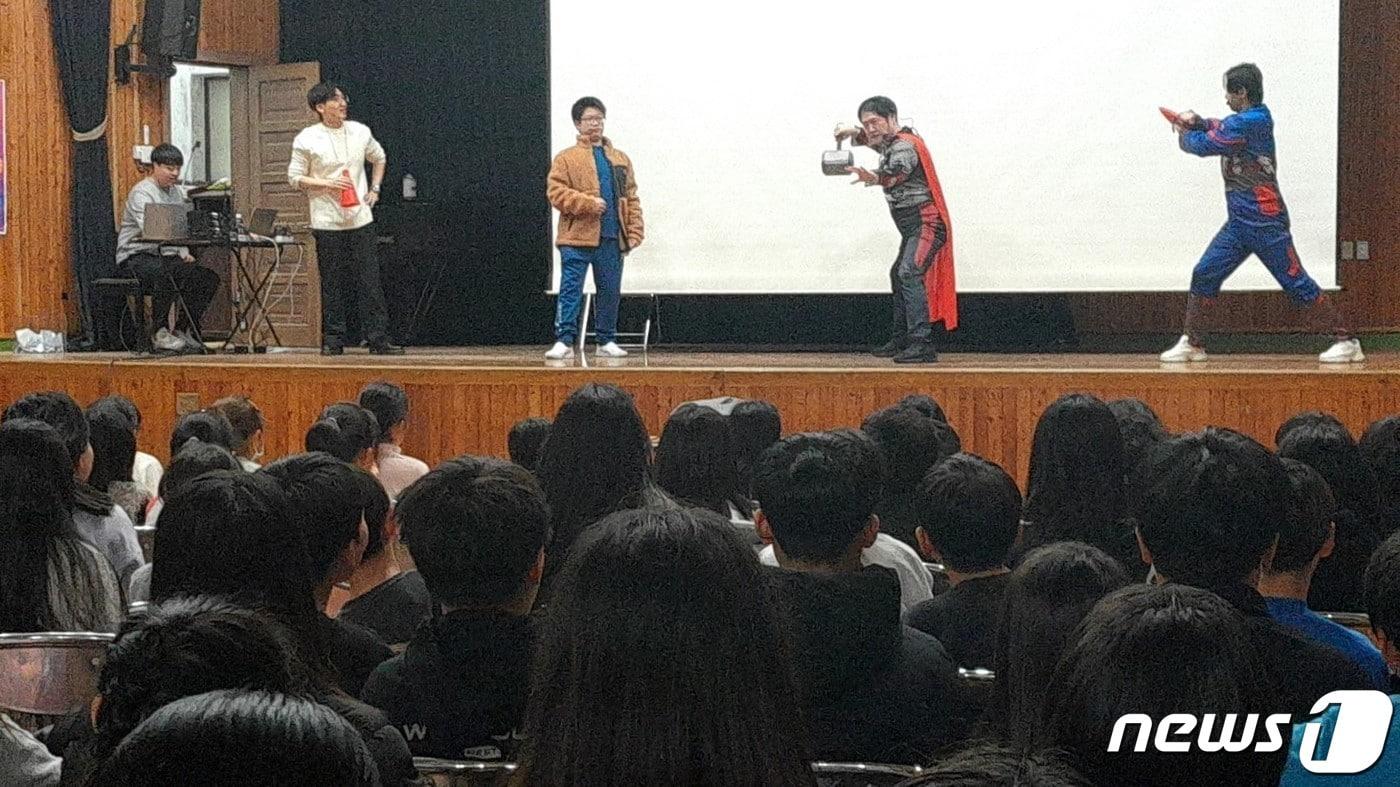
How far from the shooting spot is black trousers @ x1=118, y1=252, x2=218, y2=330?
9.37 metres

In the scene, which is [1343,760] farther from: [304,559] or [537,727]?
[304,559]

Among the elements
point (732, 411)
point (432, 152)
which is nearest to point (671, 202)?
point (432, 152)

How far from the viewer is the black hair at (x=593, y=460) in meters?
3.42

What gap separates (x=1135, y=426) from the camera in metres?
4.45

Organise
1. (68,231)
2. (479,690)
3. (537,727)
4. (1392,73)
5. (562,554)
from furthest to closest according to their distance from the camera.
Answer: (68,231) < (1392,73) < (562,554) < (479,690) < (537,727)

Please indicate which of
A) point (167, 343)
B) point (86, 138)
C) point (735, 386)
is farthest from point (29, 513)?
point (86, 138)

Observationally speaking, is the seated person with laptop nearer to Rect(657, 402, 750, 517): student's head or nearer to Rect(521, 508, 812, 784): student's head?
Rect(657, 402, 750, 517): student's head

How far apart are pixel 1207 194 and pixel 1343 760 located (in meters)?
7.79

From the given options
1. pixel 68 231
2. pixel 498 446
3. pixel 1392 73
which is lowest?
pixel 498 446

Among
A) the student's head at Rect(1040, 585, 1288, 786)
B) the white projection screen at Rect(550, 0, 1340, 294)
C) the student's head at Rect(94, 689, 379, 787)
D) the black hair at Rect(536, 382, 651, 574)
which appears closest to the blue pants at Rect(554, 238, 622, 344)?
the white projection screen at Rect(550, 0, 1340, 294)

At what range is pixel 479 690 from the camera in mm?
2248

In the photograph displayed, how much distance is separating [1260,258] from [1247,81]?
77 centimetres

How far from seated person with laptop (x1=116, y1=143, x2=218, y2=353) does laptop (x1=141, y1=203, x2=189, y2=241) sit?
0.14 meters

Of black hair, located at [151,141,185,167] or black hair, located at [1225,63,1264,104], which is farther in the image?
black hair, located at [151,141,185,167]
